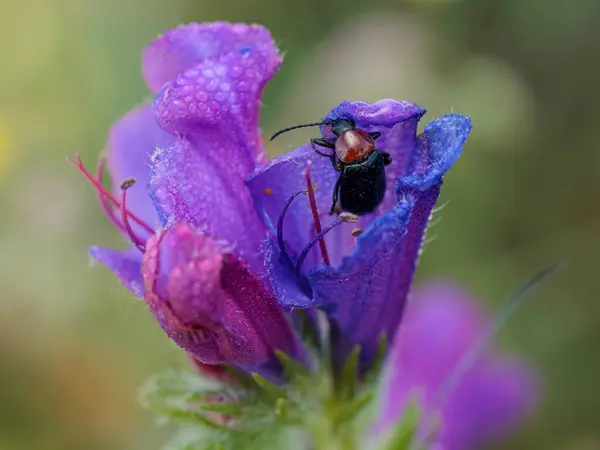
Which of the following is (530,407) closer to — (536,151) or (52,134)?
(536,151)

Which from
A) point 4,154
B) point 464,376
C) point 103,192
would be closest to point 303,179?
point 103,192

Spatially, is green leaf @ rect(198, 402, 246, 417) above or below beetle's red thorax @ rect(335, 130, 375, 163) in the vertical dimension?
below

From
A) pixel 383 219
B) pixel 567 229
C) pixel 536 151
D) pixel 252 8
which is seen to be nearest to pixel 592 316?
pixel 567 229

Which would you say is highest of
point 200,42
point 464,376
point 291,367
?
point 200,42

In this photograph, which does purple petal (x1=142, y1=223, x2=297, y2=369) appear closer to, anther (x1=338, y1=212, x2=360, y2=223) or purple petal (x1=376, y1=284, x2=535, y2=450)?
anther (x1=338, y1=212, x2=360, y2=223)

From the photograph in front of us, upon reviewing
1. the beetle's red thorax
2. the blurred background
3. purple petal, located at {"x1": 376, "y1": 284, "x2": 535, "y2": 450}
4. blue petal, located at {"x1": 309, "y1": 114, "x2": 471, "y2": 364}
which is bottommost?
purple petal, located at {"x1": 376, "y1": 284, "x2": 535, "y2": 450}

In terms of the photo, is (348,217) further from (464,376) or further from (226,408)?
(464,376)

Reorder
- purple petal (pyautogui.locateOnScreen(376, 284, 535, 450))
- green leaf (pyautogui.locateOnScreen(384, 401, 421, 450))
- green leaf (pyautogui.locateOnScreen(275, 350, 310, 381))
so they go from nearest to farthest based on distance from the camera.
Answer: green leaf (pyautogui.locateOnScreen(275, 350, 310, 381))
green leaf (pyautogui.locateOnScreen(384, 401, 421, 450))
purple petal (pyautogui.locateOnScreen(376, 284, 535, 450))

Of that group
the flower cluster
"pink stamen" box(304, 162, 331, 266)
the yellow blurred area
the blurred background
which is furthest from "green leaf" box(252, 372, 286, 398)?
the yellow blurred area
